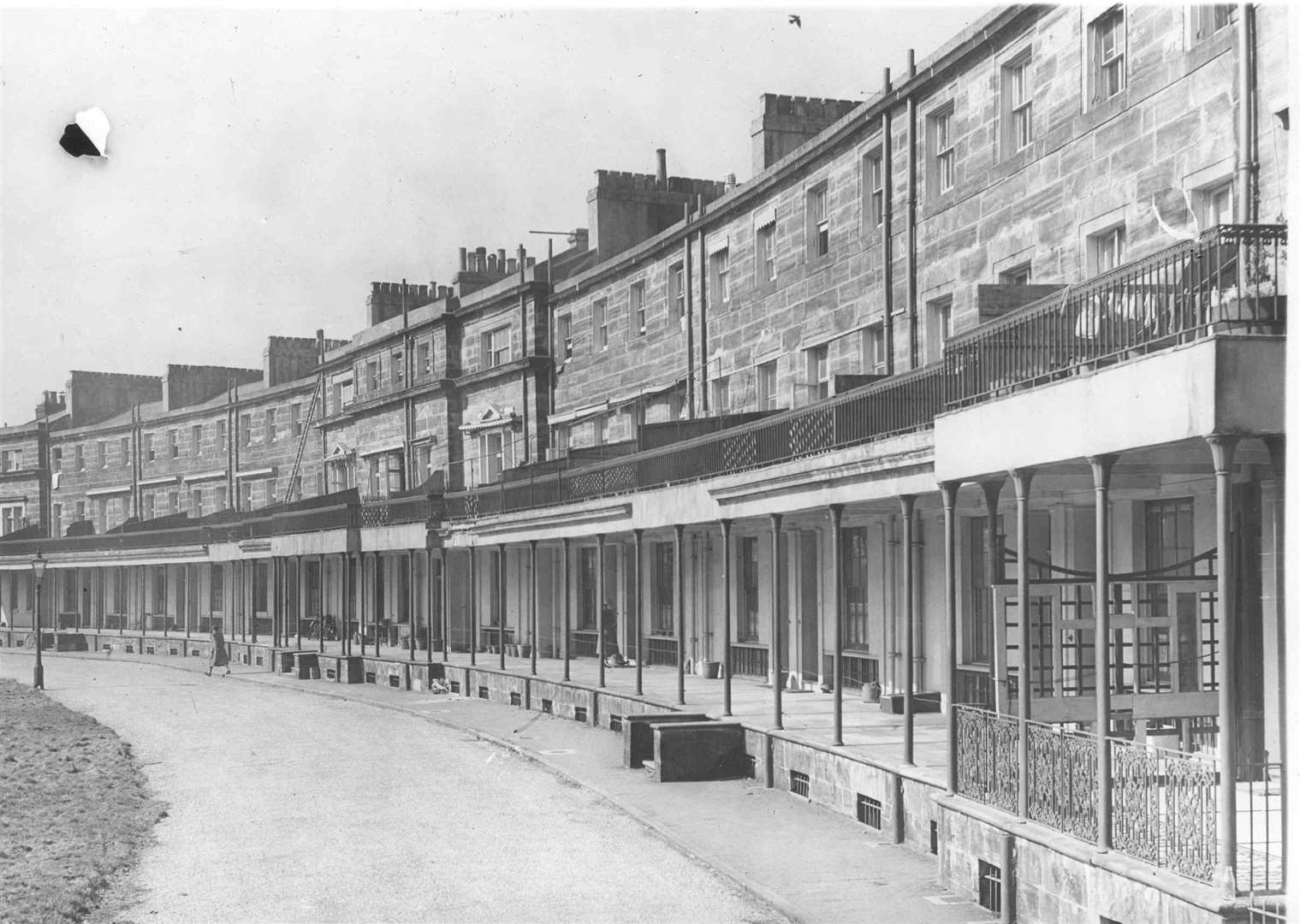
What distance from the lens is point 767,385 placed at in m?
24.8

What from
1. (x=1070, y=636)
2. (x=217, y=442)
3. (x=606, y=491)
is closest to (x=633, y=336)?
(x=606, y=491)

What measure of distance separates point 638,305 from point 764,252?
582 centimetres

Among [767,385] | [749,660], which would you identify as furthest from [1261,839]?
[749,660]

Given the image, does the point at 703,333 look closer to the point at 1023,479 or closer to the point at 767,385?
the point at 767,385

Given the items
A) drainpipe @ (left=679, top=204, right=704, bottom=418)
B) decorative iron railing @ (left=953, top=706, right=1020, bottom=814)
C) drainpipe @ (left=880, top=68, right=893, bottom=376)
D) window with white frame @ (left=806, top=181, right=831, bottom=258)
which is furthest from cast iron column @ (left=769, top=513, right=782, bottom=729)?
drainpipe @ (left=679, top=204, right=704, bottom=418)

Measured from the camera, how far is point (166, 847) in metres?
13.6

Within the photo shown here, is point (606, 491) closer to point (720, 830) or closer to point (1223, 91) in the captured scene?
point (720, 830)

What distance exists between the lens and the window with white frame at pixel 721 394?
86.3 feet

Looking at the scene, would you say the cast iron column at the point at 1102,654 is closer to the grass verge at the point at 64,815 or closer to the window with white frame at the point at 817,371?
the grass verge at the point at 64,815

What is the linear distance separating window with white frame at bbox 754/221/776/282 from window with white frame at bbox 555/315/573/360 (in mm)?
9646

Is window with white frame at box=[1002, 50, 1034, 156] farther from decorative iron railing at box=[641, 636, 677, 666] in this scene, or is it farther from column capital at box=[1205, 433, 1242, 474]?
decorative iron railing at box=[641, 636, 677, 666]

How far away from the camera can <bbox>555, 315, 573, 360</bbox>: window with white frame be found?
1336 inches

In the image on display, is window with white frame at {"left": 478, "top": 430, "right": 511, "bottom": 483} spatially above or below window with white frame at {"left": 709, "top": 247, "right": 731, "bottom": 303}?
below

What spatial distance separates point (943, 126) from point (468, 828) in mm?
10793
